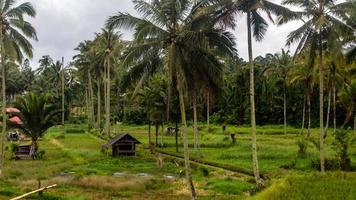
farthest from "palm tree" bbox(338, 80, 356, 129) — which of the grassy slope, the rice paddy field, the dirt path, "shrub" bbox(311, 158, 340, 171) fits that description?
the grassy slope

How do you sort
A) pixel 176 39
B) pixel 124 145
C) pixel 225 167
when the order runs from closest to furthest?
pixel 176 39, pixel 225 167, pixel 124 145

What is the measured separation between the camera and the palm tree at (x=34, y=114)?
3985 centimetres

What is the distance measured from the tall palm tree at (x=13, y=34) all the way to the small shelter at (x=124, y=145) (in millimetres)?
13519

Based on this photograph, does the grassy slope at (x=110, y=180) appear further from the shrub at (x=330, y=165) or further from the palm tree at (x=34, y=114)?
the shrub at (x=330, y=165)

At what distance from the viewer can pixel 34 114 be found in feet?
131

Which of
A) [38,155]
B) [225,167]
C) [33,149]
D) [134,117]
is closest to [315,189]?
[225,167]

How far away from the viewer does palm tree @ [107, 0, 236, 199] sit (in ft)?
72.8

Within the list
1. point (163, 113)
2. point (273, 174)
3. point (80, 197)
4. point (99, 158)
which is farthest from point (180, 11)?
point (163, 113)

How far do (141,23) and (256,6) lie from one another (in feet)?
18.2

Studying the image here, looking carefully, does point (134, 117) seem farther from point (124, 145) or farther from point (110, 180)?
point (110, 180)

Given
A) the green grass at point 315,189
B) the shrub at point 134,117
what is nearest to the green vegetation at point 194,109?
the green grass at point 315,189

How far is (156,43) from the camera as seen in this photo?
2267 centimetres

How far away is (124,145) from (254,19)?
21715mm

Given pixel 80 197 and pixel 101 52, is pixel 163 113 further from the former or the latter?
pixel 80 197
